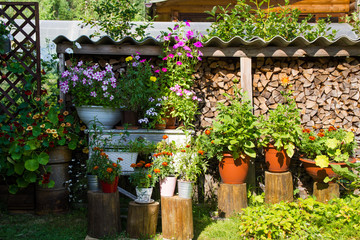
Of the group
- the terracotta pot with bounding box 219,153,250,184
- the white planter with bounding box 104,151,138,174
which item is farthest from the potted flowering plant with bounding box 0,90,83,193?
the terracotta pot with bounding box 219,153,250,184

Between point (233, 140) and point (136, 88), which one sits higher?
point (136, 88)

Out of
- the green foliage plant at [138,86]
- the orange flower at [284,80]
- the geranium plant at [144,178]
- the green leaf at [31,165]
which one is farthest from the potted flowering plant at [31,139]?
the orange flower at [284,80]

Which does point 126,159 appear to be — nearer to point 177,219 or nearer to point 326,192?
point 177,219

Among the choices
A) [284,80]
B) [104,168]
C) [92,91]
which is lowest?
[104,168]

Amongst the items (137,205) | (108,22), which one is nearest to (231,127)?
(137,205)

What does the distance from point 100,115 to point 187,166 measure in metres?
1.28

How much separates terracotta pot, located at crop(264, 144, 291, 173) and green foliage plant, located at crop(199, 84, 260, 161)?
320 millimetres

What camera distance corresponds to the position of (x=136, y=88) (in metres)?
4.52

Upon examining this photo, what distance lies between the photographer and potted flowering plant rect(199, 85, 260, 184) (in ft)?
14.2

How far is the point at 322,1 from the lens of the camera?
393 inches

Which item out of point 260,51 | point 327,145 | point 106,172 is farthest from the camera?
point 260,51

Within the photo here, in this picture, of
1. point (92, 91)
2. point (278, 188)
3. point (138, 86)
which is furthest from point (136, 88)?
point (278, 188)

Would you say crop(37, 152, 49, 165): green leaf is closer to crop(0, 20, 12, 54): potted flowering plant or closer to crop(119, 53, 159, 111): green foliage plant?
crop(119, 53, 159, 111): green foliage plant

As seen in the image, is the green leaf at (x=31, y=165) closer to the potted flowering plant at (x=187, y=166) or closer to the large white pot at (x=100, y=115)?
the large white pot at (x=100, y=115)
